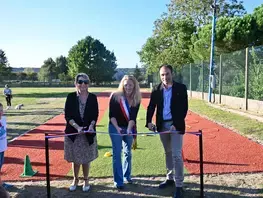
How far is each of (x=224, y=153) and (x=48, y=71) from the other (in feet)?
286

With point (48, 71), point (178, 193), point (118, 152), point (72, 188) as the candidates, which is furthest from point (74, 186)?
point (48, 71)

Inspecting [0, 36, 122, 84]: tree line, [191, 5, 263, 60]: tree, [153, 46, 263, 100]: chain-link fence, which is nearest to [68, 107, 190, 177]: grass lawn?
[153, 46, 263, 100]: chain-link fence

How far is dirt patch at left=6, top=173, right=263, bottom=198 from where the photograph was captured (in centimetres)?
521

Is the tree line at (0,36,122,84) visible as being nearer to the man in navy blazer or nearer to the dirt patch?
the dirt patch

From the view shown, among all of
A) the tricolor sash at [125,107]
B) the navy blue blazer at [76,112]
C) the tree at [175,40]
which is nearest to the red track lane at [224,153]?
the tricolor sash at [125,107]

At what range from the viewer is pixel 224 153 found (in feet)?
25.9

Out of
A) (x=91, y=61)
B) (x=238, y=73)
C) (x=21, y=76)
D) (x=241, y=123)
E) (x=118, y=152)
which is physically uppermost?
(x=91, y=61)

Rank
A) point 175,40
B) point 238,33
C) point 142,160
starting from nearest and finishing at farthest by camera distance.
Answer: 1. point 142,160
2. point 238,33
3. point 175,40

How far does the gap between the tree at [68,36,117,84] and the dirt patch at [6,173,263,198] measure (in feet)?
239

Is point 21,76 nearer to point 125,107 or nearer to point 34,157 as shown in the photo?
point 34,157

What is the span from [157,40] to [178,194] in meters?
39.9

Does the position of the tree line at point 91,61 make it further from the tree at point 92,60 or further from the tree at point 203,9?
the tree at point 203,9

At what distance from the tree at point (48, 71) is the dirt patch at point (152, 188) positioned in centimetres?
8574

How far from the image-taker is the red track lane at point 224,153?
21.7 ft
